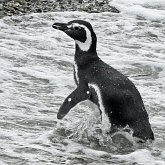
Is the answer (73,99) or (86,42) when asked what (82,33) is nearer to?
(86,42)

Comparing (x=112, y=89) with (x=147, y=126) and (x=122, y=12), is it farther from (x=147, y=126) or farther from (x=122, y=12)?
(x=122, y=12)

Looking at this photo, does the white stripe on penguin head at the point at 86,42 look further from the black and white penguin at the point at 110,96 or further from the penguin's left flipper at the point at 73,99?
the penguin's left flipper at the point at 73,99

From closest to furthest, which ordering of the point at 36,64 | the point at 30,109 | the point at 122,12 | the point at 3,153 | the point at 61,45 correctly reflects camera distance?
the point at 3,153, the point at 30,109, the point at 36,64, the point at 61,45, the point at 122,12

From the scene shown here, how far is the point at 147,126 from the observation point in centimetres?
502

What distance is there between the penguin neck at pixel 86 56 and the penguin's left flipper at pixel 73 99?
0.46 metres

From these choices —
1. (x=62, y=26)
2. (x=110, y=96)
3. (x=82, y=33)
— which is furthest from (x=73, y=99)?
(x=62, y=26)

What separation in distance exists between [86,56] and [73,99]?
651 mm

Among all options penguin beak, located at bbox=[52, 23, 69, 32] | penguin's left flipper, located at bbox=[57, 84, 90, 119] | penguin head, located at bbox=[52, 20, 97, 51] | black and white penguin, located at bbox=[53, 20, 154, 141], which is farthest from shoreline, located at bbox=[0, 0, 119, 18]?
penguin's left flipper, located at bbox=[57, 84, 90, 119]

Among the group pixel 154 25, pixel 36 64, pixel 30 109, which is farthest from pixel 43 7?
pixel 30 109

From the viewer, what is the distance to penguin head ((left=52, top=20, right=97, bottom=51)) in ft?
18.8

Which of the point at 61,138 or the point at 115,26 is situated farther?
the point at 115,26

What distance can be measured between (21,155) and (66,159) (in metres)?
0.34

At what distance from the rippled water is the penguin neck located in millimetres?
467

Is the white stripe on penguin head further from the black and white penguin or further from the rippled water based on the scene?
the rippled water
